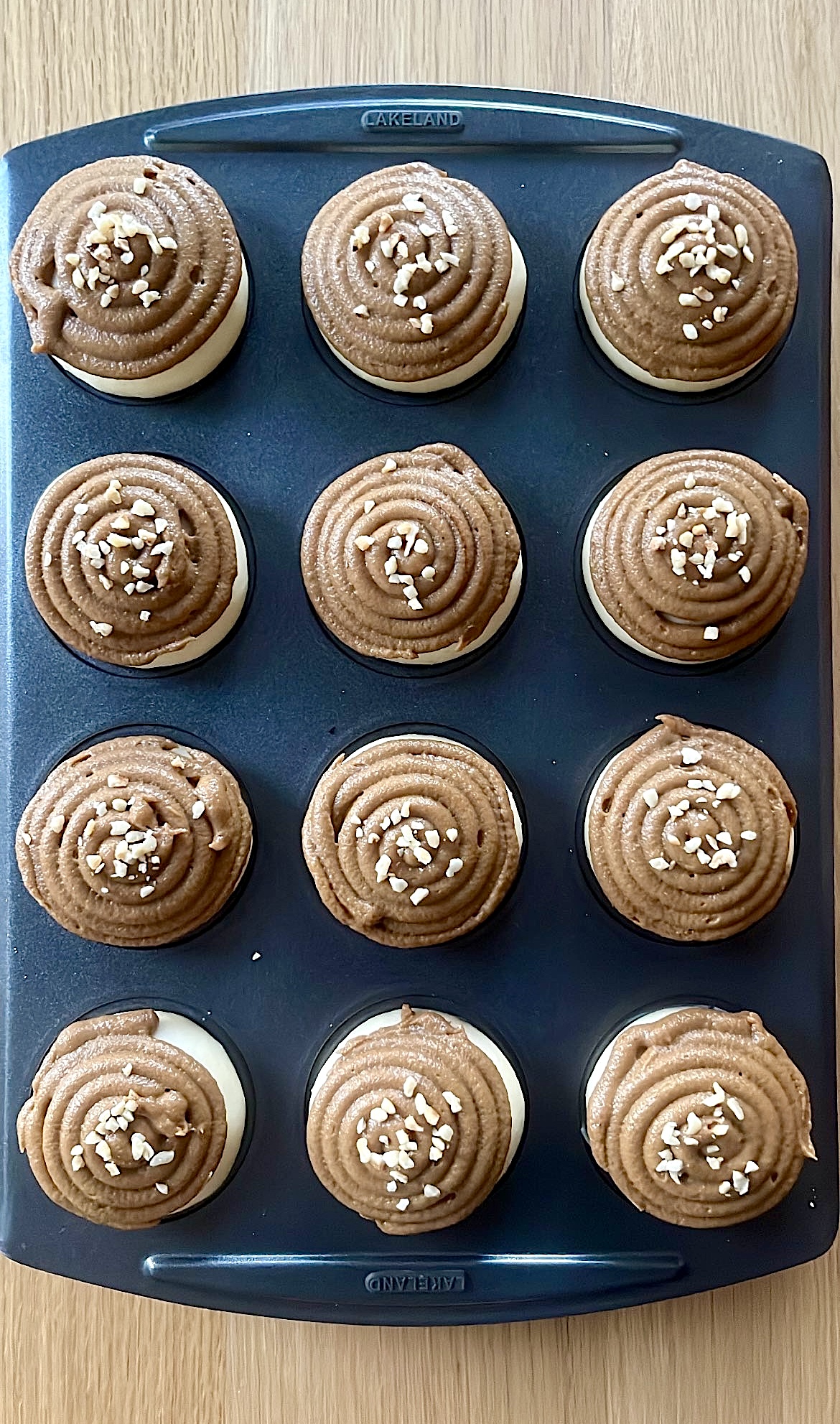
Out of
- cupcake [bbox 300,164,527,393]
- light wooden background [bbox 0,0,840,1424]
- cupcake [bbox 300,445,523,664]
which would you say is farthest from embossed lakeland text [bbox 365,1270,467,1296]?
cupcake [bbox 300,164,527,393]

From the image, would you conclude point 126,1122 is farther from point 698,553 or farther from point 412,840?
point 698,553

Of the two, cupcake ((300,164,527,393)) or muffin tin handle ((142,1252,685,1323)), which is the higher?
cupcake ((300,164,527,393))

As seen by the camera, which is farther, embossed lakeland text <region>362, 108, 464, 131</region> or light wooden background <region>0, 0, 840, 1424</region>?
light wooden background <region>0, 0, 840, 1424</region>

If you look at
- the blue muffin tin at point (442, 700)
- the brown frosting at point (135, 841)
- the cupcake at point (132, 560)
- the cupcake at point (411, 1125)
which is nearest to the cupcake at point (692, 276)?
the blue muffin tin at point (442, 700)

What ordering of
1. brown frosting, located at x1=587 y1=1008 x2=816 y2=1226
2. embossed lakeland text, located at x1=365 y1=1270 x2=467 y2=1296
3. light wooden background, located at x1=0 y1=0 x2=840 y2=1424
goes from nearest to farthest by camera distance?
1. brown frosting, located at x1=587 y1=1008 x2=816 y2=1226
2. embossed lakeland text, located at x1=365 y1=1270 x2=467 y2=1296
3. light wooden background, located at x1=0 y1=0 x2=840 y2=1424

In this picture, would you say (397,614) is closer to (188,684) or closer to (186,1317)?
(188,684)

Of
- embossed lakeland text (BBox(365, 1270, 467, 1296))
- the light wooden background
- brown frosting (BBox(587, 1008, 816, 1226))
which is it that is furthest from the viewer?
the light wooden background

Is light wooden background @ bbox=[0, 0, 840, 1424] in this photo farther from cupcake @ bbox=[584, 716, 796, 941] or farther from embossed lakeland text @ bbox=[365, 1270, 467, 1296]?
cupcake @ bbox=[584, 716, 796, 941]

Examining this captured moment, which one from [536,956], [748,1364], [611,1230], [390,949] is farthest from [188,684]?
[748,1364]

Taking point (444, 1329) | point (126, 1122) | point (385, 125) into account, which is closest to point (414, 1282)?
point (444, 1329)

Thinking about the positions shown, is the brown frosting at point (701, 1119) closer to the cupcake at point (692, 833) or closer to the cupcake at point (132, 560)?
the cupcake at point (692, 833)
